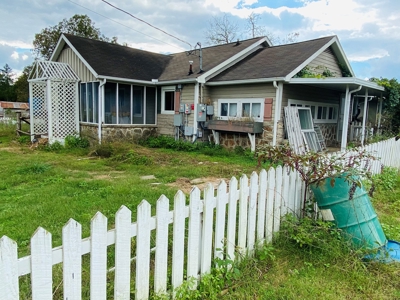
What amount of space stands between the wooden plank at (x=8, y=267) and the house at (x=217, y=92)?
8479 mm

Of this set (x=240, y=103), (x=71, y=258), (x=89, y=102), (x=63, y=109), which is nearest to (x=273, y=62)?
(x=240, y=103)

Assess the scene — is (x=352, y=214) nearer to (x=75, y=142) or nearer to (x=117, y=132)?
(x=117, y=132)

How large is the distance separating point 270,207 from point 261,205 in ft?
0.59

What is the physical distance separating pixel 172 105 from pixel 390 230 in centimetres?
959

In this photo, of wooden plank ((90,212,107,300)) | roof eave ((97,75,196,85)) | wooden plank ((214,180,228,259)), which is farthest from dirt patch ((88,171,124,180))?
roof eave ((97,75,196,85))

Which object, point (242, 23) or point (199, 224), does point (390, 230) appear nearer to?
point (199, 224)

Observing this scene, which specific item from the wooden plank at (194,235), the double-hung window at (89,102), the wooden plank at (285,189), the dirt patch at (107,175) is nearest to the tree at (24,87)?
the double-hung window at (89,102)

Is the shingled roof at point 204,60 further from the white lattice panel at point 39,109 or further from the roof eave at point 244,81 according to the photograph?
the white lattice panel at point 39,109

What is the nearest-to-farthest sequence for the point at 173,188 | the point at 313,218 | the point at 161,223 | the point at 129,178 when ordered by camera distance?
the point at 161,223 < the point at 313,218 < the point at 173,188 < the point at 129,178

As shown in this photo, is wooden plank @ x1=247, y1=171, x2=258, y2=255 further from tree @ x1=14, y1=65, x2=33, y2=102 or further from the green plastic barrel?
tree @ x1=14, y1=65, x2=33, y2=102

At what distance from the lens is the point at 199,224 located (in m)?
2.23

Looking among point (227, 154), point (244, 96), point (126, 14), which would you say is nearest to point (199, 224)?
point (227, 154)

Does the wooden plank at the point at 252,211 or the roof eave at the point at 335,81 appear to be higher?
the roof eave at the point at 335,81

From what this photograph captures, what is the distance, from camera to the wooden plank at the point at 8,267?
125 cm
